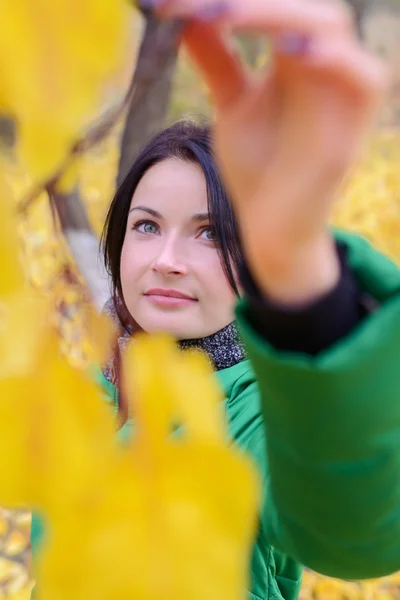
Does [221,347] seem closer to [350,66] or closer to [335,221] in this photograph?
[350,66]

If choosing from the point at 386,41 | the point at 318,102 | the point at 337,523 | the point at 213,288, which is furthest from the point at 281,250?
the point at 386,41

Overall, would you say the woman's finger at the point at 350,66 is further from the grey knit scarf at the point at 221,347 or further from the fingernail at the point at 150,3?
the grey knit scarf at the point at 221,347

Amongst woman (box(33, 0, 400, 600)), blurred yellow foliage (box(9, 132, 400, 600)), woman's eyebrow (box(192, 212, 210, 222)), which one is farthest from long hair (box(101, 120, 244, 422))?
blurred yellow foliage (box(9, 132, 400, 600))

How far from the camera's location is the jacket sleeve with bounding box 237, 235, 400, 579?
30 centimetres

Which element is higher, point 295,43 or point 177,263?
point 295,43

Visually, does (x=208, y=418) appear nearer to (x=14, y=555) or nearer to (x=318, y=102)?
(x=318, y=102)

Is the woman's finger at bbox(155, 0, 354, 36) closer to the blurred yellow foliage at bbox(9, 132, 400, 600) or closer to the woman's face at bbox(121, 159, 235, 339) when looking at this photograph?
the woman's face at bbox(121, 159, 235, 339)

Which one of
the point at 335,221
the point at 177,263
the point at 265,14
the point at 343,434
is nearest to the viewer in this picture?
the point at 265,14

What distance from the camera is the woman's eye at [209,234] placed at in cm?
70

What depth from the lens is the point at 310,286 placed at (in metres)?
0.30

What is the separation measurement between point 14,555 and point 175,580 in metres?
1.59

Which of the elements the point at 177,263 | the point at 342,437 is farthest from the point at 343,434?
the point at 177,263

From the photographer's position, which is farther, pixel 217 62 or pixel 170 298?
pixel 170 298

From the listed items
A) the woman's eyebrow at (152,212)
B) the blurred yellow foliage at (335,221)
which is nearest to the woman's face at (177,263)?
the woman's eyebrow at (152,212)
